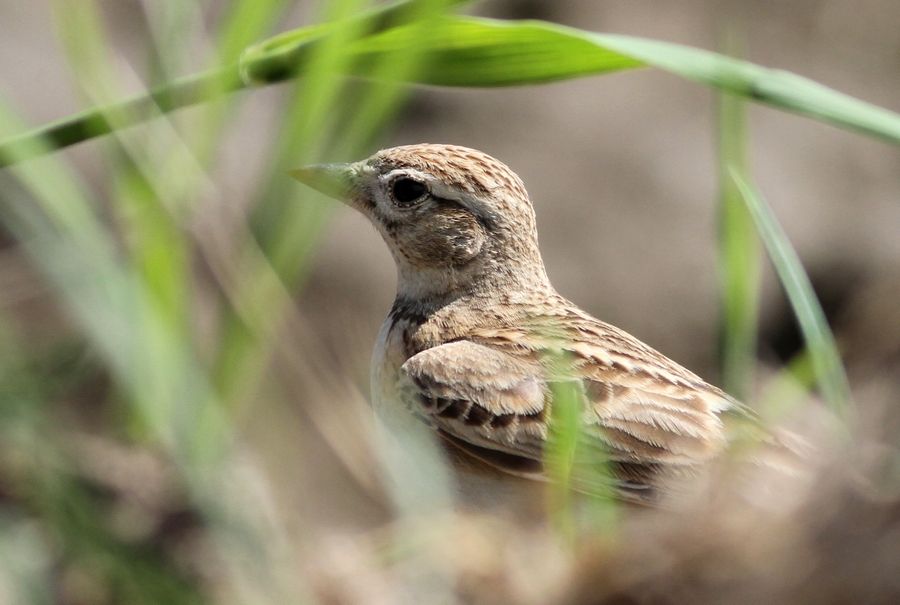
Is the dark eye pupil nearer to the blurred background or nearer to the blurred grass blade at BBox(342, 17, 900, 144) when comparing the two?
the blurred background

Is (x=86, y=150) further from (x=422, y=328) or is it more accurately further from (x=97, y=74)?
(x=97, y=74)

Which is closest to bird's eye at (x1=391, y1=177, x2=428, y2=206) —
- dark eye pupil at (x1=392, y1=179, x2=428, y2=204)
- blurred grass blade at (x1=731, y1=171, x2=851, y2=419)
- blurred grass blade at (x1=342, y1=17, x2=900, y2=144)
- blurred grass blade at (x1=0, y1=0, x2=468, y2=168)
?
dark eye pupil at (x1=392, y1=179, x2=428, y2=204)

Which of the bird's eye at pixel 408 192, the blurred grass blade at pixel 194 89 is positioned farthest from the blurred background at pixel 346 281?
the bird's eye at pixel 408 192

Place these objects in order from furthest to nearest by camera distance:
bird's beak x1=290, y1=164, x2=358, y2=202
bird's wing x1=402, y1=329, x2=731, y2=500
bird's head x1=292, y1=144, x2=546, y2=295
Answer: bird's head x1=292, y1=144, x2=546, y2=295, bird's wing x1=402, y1=329, x2=731, y2=500, bird's beak x1=290, y1=164, x2=358, y2=202

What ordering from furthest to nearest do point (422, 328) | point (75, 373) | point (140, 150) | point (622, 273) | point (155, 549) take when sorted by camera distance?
point (622, 273) → point (422, 328) → point (140, 150) → point (75, 373) → point (155, 549)

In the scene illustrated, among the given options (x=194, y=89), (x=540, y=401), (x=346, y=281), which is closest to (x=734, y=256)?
(x=194, y=89)

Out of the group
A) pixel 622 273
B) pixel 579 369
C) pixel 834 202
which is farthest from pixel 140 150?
pixel 834 202

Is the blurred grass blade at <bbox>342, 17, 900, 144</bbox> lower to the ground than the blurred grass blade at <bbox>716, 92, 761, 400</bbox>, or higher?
higher

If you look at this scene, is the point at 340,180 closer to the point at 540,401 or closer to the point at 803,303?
the point at 540,401
